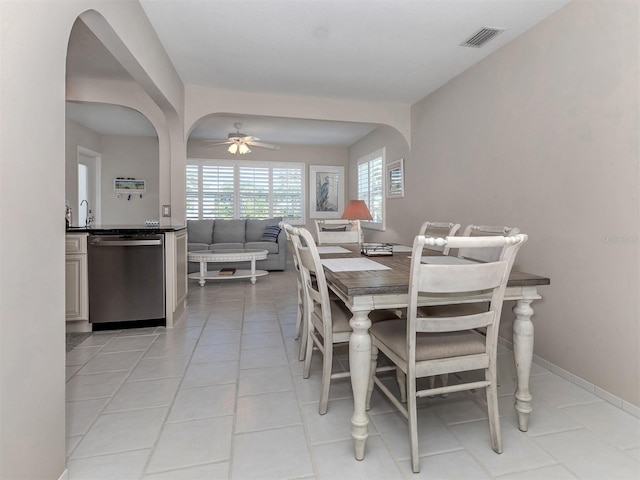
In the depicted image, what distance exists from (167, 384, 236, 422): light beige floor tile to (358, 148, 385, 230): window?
391 centimetres

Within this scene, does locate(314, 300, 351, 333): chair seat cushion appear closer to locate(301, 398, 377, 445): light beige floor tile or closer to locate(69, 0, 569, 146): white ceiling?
locate(301, 398, 377, 445): light beige floor tile

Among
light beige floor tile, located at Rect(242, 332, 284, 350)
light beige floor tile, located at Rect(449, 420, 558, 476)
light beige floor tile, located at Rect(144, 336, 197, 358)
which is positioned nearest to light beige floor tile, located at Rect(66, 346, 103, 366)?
light beige floor tile, located at Rect(144, 336, 197, 358)

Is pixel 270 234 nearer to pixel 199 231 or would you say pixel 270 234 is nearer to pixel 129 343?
pixel 199 231

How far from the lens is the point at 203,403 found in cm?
191

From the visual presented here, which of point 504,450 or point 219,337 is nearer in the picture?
point 504,450

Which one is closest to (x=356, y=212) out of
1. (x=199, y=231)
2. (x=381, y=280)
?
(x=381, y=280)

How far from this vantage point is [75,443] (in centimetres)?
156

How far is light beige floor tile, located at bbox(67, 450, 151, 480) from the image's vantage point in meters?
1.37

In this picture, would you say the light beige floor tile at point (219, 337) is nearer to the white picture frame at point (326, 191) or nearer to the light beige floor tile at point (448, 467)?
the light beige floor tile at point (448, 467)

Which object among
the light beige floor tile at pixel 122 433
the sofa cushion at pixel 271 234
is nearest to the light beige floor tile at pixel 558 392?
the light beige floor tile at pixel 122 433

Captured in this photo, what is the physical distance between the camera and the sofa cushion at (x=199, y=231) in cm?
634

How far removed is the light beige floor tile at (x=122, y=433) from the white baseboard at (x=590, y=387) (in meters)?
2.44

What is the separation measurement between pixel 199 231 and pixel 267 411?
16.6 ft

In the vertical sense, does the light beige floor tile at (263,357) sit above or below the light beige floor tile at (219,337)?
below
